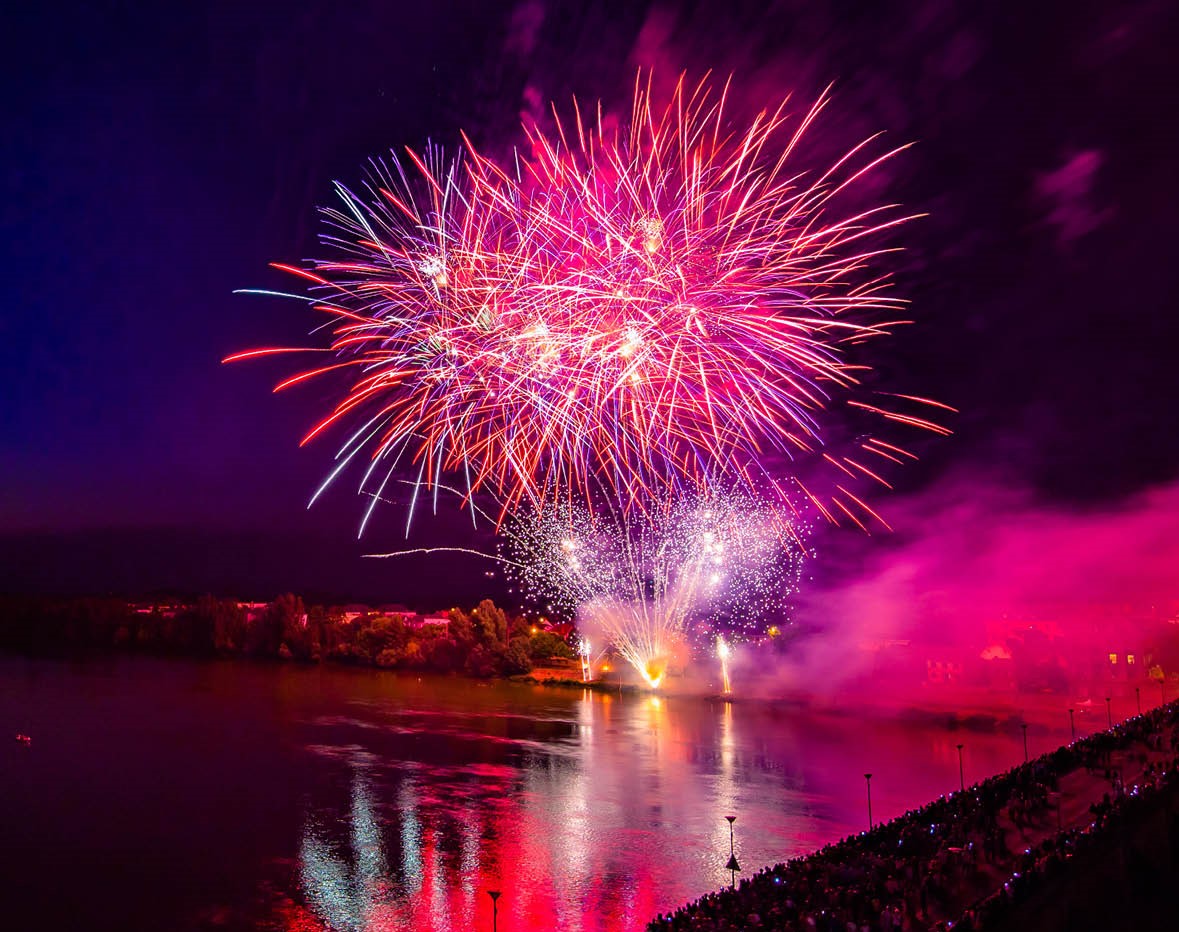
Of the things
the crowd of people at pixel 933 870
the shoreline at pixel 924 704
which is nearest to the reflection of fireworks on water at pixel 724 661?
the shoreline at pixel 924 704

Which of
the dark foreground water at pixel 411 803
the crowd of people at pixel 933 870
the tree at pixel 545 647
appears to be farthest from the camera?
the tree at pixel 545 647

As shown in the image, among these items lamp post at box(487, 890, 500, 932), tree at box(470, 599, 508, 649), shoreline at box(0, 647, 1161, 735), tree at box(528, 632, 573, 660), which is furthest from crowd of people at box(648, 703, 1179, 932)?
tree at box(528, 632, 573, 660)

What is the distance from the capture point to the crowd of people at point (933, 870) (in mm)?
8836

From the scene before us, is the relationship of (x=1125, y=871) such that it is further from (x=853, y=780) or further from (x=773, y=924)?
(x=853, y=780)

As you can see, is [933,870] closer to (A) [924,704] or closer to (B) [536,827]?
(B) [536,827]

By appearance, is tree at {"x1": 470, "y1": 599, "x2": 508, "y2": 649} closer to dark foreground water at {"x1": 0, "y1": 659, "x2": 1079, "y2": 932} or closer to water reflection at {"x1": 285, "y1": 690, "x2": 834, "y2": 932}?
dark foreground water at {"x1": 0, "y1": 659, "x2": 1079, "y2": 932}

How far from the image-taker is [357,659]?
58.8m

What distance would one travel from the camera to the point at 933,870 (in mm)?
10508

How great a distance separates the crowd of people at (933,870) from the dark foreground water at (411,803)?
2496mm

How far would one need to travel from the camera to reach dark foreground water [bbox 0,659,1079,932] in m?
12.6

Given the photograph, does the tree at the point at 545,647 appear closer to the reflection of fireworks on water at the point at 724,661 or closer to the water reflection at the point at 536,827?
the reflection of fireworks on water at the point at 724,661

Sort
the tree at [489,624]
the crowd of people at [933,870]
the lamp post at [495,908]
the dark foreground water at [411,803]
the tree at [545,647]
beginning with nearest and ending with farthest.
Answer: the crowd of people at [933,870], the lamp post at [495,908], the dark foreground water at [411,803], the tree at [489,624], the tree at [545,647]

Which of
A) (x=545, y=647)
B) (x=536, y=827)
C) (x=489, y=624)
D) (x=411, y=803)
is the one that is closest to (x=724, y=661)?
(x=545, y=647)

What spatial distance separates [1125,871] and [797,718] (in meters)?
25.2
